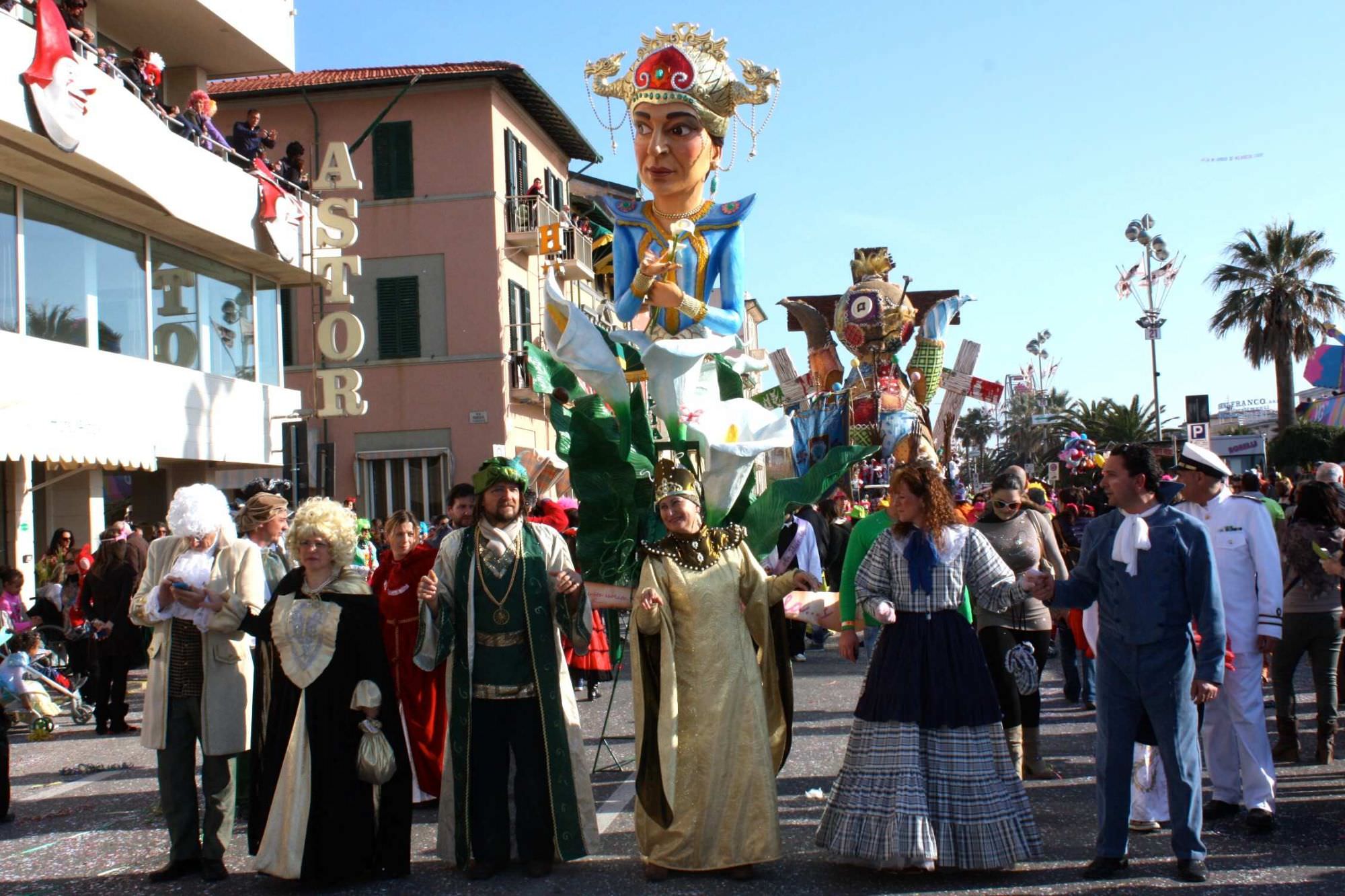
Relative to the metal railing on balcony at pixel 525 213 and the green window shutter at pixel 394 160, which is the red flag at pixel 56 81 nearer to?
the green window shutter at pixel 394 160

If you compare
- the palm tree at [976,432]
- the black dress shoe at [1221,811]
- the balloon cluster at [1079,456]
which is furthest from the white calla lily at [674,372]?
the palm tree at [976,432]

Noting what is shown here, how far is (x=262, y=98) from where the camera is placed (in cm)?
2722

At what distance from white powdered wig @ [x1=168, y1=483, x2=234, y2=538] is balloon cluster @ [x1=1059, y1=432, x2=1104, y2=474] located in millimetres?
15444

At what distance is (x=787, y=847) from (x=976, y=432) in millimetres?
81080

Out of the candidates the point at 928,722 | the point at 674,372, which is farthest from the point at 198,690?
the point at 928,722

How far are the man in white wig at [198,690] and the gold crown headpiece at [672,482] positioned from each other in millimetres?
1867

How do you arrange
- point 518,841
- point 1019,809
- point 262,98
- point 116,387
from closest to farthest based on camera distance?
point 1019,809, point 518,841, point 116,387, point 262,98

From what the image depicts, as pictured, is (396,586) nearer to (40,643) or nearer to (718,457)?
(718,457)

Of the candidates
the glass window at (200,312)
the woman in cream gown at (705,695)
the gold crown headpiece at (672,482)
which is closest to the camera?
the woman in cream gown at (705,695)

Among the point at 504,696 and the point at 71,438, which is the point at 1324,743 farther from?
the point at 71,438

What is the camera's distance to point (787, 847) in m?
6.12

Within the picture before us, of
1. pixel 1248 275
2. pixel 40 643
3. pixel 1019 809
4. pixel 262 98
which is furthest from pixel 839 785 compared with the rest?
pixel 1248 275

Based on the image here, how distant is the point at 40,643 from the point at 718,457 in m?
8.75

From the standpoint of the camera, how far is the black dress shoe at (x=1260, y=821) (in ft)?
20.0
